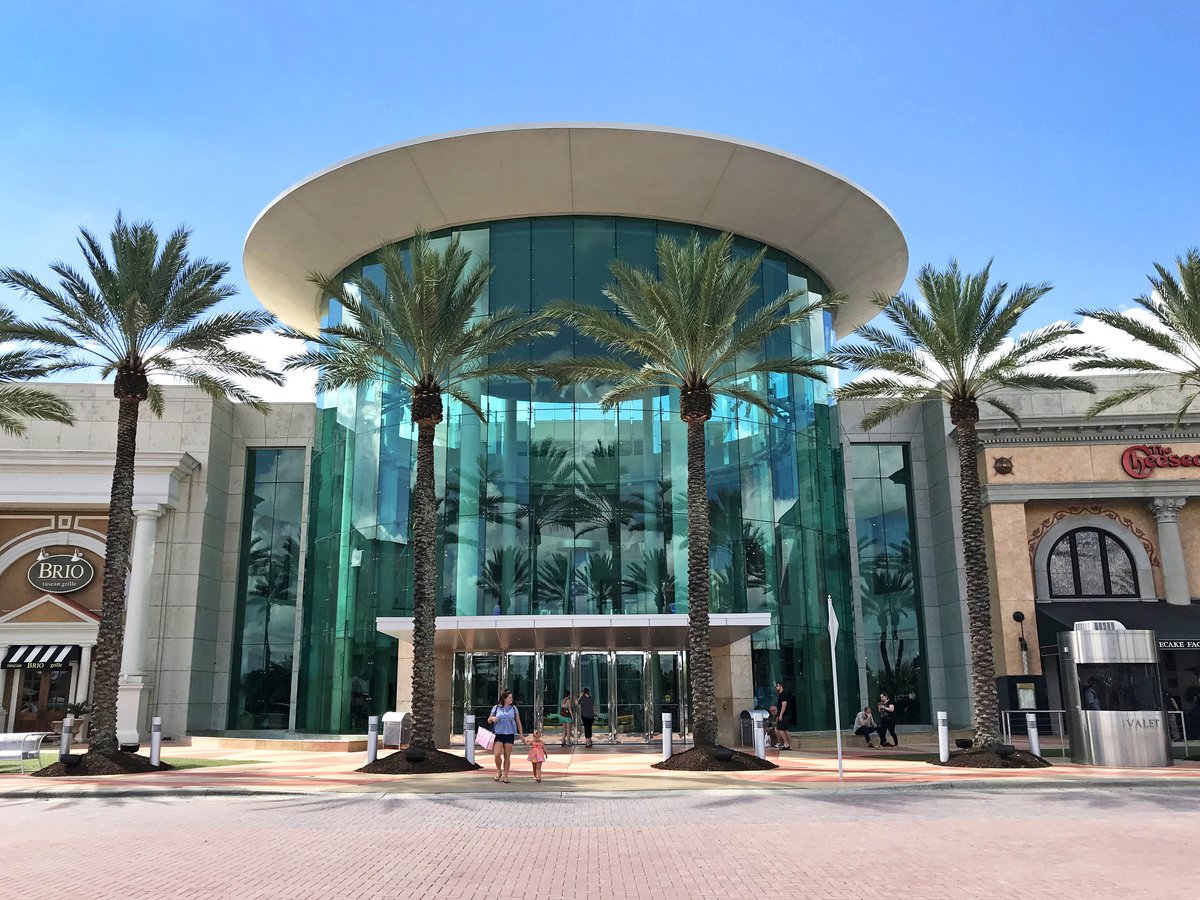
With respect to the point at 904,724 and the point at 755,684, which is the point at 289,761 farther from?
the point at 904,724

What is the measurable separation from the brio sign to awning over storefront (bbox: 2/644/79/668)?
117ft

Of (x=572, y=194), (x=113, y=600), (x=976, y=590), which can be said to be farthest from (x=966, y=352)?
(x=113, y=600)

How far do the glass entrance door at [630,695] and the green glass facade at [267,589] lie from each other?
13.8m

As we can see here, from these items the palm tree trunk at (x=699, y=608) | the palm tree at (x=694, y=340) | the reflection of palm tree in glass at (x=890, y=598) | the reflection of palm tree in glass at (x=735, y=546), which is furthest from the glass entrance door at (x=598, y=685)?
the reflection of palm tree in glass at (x=890, y=598)

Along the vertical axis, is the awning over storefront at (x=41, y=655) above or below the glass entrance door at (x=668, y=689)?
above

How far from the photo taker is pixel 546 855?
10.9 m

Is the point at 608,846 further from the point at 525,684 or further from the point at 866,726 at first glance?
the point at 866,726

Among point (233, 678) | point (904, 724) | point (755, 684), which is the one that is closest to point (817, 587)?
point (755, 684)

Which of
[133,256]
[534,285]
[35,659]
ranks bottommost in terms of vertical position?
[35,659]

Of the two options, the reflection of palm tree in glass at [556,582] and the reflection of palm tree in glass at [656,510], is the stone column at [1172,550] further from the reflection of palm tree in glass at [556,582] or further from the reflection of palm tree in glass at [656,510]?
the reflection of palm tree in glass at [556,582]

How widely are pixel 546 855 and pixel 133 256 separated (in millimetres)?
18821

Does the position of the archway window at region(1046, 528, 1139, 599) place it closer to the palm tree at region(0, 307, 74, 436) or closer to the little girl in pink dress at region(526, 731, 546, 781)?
the little girl in pink dress at region(526, 731, 546, 781)

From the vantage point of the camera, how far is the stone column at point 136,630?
32.0 metres

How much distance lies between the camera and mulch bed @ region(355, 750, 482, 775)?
2105 centimetres
